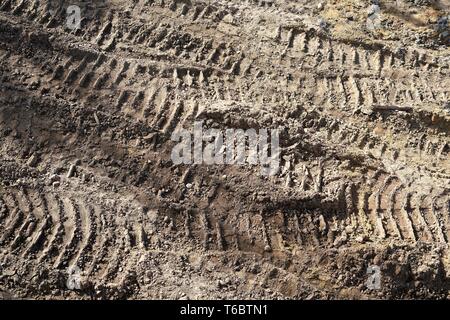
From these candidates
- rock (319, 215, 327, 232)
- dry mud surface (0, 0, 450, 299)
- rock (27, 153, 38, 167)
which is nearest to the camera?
dry mud surface (0, 0, 450, 299)

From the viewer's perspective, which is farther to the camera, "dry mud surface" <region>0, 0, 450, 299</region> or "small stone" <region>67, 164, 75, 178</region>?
"small stone" <region>67, 164, 75, 178</region>

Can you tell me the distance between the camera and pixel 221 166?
12.7 ft

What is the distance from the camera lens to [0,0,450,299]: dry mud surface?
11.4 ft

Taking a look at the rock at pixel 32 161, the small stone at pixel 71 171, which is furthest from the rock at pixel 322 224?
the rock at pixel 32 161

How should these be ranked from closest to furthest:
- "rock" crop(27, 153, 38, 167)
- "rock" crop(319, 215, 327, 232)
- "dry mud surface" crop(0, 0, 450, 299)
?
"dry mud surface" crop(0, 0, 450, 299), "rock" crop(319, 215, 327, 232), "rock" crop(27, 153, 38, 167)

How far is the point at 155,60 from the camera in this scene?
4.33 metres

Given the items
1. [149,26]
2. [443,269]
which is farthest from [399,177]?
[149,26]

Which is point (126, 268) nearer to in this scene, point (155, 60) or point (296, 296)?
point (296, 296)

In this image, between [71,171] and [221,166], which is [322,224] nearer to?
[221,166]

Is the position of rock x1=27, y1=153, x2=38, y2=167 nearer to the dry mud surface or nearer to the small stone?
the dry mud surface

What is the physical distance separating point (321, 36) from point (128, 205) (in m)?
2.41

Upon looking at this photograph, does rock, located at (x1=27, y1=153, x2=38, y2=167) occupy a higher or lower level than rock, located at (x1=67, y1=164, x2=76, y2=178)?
higher

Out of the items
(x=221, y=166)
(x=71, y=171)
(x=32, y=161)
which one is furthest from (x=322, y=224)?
(x=32, y=161)

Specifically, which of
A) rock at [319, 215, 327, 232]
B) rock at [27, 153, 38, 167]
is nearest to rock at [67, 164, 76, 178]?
rock at [27, 153, 38, 167]
